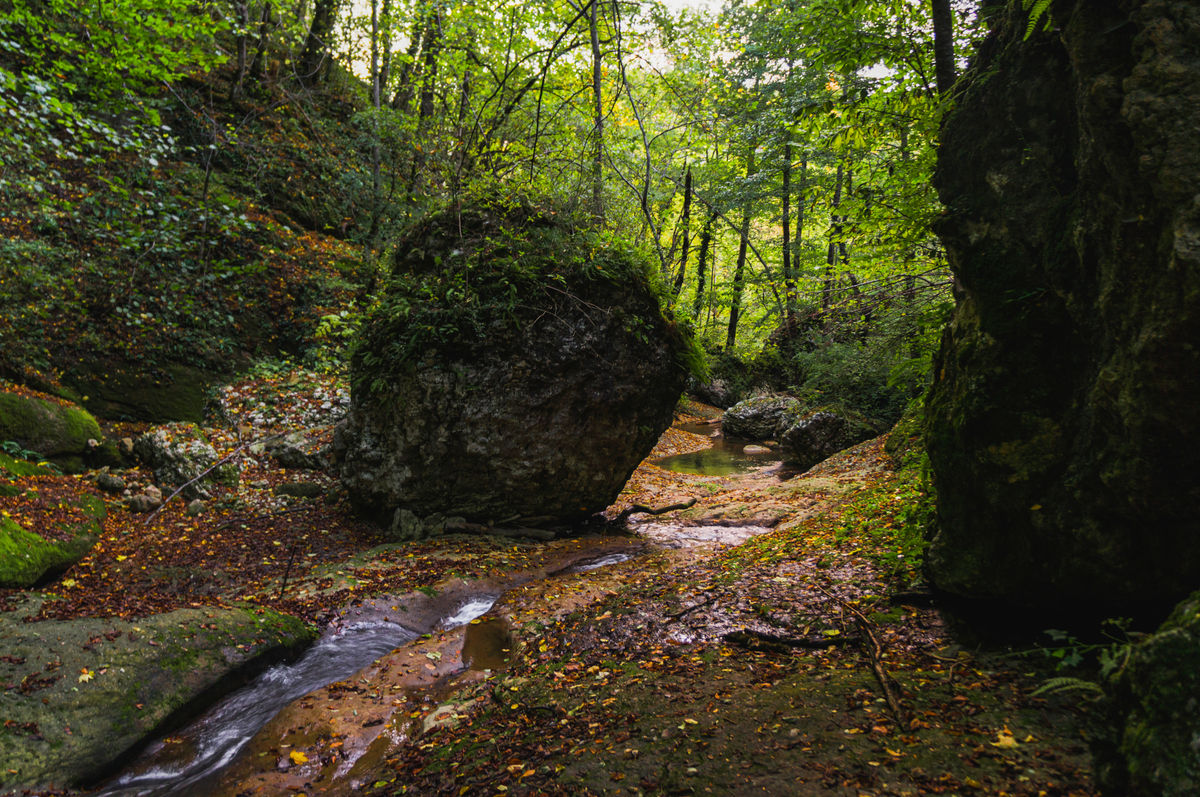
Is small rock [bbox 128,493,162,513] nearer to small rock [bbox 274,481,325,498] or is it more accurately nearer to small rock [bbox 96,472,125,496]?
small rock [bbox 96,472,125,496]

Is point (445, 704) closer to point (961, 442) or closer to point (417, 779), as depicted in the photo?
point (417, 779)

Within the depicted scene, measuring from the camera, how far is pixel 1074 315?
3.10 metres

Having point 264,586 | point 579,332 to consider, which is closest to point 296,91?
point 579,332

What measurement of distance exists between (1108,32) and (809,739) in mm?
4149

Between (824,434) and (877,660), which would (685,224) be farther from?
(877,660)

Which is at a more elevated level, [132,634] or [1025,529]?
[1025,529]

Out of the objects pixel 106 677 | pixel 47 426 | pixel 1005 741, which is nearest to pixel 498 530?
pixel 106 677

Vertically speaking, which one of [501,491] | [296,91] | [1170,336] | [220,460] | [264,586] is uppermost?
[296,91]

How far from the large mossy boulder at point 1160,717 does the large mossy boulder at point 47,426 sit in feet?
42.2

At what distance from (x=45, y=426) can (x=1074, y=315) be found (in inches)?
525

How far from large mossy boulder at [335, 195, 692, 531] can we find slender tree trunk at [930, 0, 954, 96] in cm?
465

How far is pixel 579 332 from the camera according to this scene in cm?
839

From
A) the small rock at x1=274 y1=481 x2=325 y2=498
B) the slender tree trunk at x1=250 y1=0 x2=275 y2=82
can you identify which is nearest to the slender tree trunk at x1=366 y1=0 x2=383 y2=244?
the slender tree trunk at x1=250 y1=0 x2=275 y2=82

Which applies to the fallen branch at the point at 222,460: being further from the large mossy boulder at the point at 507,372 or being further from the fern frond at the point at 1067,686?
the fern frond at the point at 1067,686
